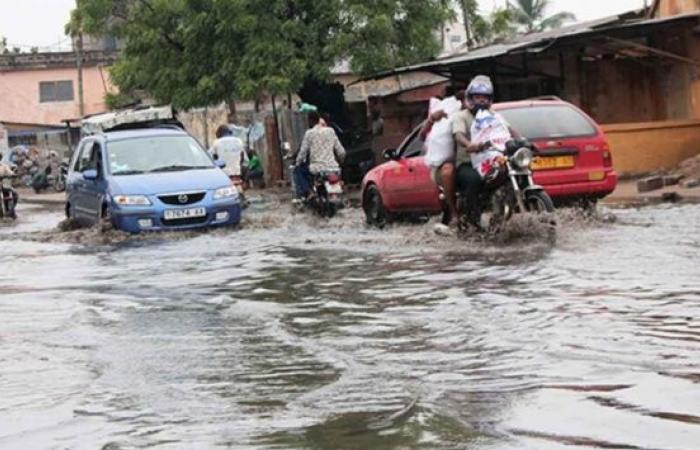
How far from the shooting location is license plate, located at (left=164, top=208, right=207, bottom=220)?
50.7 feet

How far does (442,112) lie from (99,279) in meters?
4.18

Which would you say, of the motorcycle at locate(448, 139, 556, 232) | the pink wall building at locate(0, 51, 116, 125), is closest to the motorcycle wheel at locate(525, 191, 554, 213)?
the motorcycle at locate(448, 139, 556, 232)

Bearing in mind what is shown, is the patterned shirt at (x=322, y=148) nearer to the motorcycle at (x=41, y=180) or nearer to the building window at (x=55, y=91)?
the motorcycle at (x=41, y=180)

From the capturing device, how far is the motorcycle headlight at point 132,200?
15461mm

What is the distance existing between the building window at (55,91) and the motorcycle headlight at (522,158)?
51.5m

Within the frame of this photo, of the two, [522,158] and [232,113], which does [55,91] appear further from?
[522,158]

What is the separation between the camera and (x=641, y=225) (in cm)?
1251

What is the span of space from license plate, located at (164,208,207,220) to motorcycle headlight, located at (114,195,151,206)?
292 mm

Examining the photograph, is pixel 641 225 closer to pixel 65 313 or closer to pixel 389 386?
pixel 65 313

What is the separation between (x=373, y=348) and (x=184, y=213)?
9.27 meters

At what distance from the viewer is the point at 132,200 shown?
15492 mm

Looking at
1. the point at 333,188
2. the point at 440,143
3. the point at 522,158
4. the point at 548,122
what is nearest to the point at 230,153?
the point at 333,188

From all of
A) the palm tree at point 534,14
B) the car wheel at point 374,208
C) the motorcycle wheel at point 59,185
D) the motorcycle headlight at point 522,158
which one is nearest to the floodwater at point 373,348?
the motorcycle headlight at point 522,158

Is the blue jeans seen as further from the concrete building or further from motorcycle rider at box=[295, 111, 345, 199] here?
the concrete building
